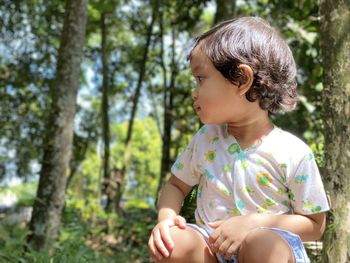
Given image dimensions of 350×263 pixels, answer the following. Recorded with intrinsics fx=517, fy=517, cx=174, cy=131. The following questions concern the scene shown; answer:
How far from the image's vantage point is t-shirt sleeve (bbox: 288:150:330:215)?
5.97 feet

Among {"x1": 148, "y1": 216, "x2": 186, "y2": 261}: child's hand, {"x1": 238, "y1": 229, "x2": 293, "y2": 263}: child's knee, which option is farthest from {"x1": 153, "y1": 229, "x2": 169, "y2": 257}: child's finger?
{"x1": 238, "y1": 229, "x2": 293, "y2": 263}: child's knee

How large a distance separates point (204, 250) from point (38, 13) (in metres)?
6.46

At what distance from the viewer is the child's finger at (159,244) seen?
1.79 m

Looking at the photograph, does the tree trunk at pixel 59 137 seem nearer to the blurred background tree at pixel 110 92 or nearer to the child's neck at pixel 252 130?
the blurred background tree at pixel 110 92

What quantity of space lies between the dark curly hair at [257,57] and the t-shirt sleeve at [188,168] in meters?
0.34

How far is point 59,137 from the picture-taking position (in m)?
5.18

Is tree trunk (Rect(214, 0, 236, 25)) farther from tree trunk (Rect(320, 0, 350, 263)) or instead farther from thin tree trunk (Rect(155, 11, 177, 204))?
thin tree trunk (Rect(155, 11, 177, 204))

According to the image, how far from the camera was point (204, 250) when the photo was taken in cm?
181

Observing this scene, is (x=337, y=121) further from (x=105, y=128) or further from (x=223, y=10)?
(x=105, y=128)

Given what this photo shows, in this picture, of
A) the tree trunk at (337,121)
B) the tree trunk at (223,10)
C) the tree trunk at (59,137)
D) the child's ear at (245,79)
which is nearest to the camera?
the child's ear at (245,79)

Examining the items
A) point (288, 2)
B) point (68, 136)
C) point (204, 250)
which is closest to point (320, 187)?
point (204, 250)

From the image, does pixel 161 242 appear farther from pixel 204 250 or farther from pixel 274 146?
pixel 274 146

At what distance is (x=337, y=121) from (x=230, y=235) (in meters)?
1.26

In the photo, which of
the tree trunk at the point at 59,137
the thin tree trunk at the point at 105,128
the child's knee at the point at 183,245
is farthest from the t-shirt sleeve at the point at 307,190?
the thin tree trunk at the point at 105,128
